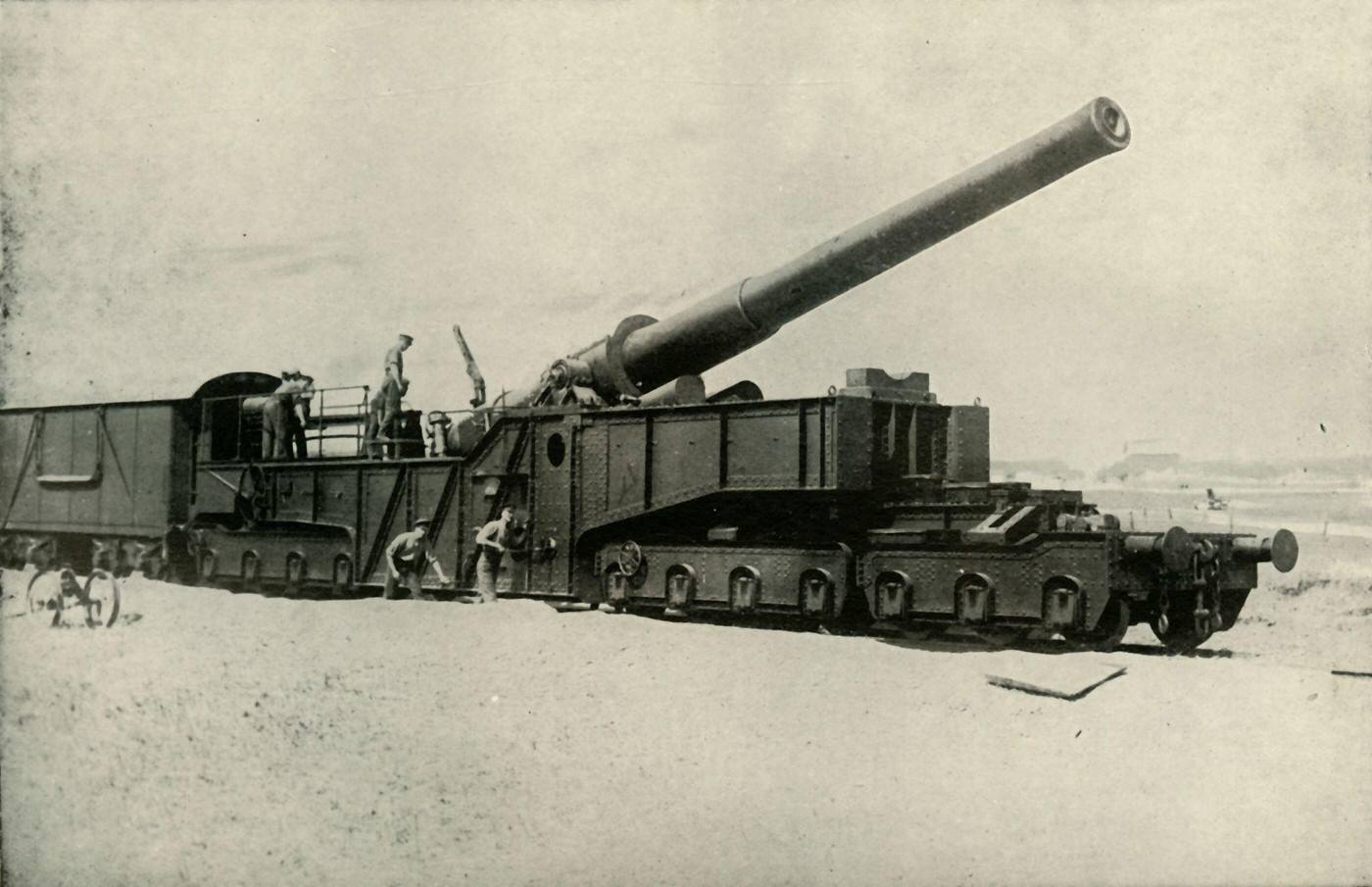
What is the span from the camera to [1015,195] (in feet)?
31.6

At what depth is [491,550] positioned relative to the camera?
13.3 m

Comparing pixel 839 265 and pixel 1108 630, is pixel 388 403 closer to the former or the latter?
pixel 839 265

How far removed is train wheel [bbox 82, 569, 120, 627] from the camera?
12.8 m

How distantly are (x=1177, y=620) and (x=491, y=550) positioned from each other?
682 cm

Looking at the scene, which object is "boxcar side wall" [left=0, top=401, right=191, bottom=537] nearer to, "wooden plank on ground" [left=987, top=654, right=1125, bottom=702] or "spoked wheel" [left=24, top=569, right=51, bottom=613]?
"spoked wheel" [left=24, top=569, right=51, bottom=613]

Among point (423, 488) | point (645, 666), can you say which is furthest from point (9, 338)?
point (645, 666)

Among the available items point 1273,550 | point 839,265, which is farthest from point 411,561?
point 1273,550

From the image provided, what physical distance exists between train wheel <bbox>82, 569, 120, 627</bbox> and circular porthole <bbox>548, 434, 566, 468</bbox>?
4.69 meters

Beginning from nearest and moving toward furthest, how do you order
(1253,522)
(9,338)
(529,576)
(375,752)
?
(375,752), (9,338), (529,576), (1253,522)

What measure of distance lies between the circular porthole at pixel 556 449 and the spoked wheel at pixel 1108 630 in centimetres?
535

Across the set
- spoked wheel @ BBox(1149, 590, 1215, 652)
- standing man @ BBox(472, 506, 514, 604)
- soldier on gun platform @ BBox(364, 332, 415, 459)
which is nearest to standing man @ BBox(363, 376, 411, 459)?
soldier on gun platform @ BBox(364, 332, 415, 459)

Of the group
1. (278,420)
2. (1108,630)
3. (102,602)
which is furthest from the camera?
(278,420)

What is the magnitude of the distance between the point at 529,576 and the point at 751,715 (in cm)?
462

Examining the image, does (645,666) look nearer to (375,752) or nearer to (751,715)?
(751,715)
